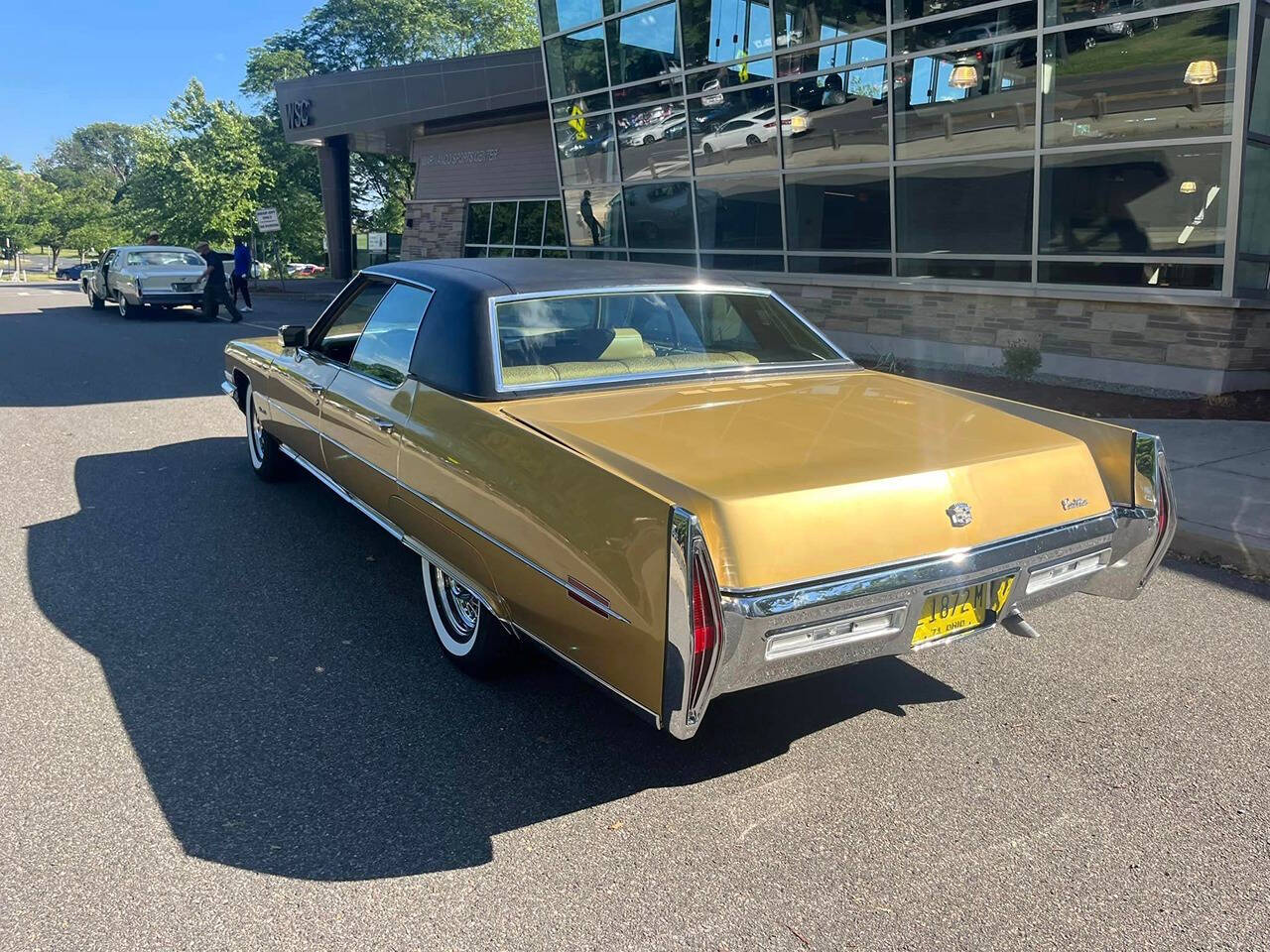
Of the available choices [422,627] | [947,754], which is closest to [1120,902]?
[947,754]

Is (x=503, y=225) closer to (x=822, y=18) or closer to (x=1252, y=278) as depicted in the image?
(x=822, y=18)

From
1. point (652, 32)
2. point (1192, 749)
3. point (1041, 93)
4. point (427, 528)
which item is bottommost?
point (1192, 749)

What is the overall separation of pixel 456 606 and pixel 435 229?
25744mm

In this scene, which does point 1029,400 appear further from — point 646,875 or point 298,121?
point 298,121

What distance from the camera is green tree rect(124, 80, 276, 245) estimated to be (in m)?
38.9

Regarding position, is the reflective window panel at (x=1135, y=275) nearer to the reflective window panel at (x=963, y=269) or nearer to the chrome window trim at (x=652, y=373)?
the reflective window panel at (x=963, y=269)

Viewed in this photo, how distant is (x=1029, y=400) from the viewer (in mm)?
10016

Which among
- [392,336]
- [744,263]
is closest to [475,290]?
[392,336]

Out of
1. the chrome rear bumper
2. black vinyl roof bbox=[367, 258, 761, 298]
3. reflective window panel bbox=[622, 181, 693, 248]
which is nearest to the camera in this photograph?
the chrome rear bumper

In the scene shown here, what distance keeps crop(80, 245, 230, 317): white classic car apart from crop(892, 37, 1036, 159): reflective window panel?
49.1 feet

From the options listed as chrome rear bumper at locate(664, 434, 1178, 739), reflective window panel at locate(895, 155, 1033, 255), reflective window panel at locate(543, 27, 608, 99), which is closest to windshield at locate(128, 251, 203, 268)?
reflective window panel at locate(543, 27, 608, 99)

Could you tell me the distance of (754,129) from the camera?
48.7 ft

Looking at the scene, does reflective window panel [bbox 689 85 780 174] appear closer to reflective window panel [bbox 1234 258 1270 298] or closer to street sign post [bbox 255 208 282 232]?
reflective window panel [bbox 1234 258 1270 298]

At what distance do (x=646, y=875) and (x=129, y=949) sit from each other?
4.29ft
